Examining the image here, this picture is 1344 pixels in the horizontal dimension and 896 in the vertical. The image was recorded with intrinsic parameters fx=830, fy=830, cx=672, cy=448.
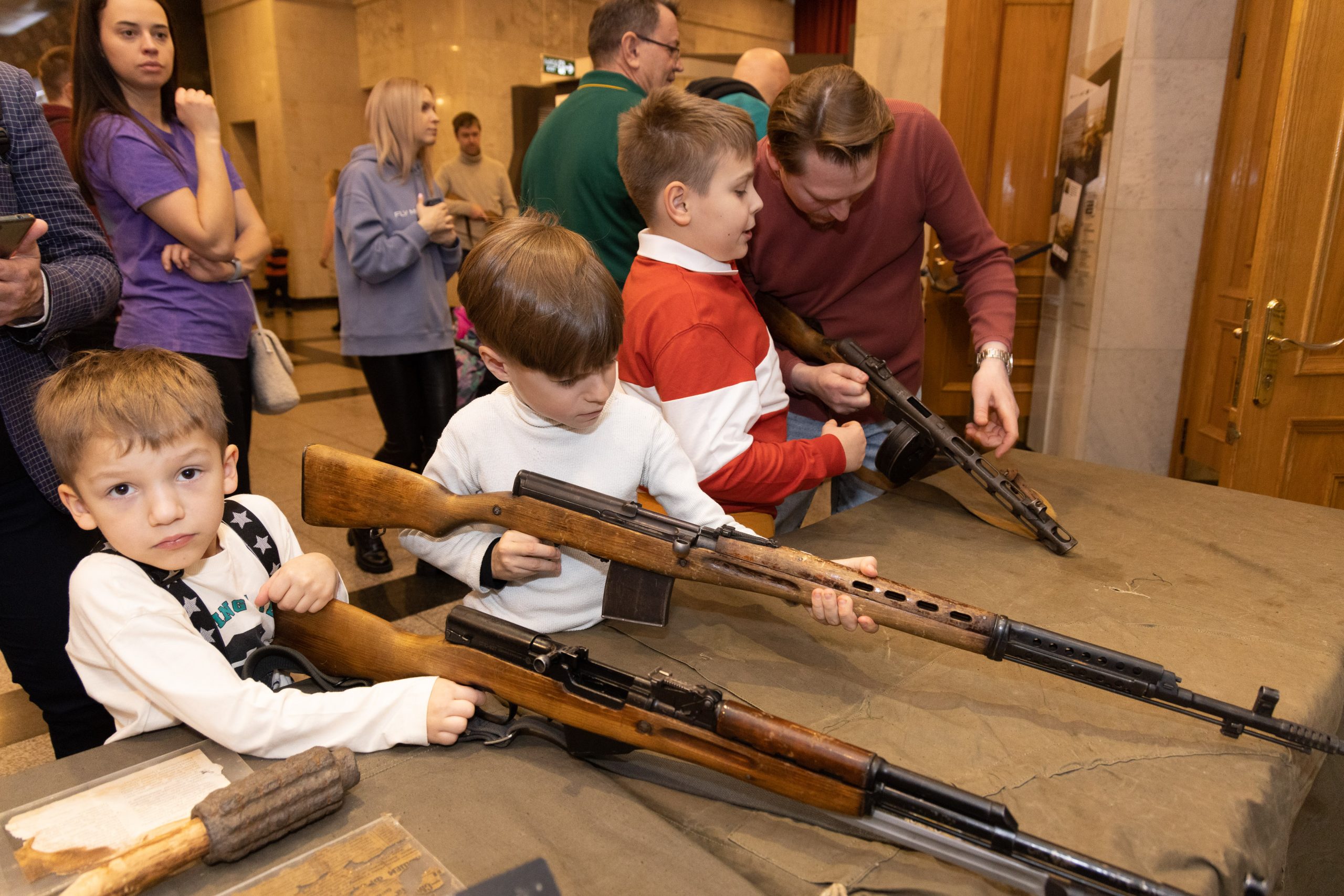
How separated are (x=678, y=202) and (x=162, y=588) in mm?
1218

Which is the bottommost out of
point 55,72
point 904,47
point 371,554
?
point 371,554

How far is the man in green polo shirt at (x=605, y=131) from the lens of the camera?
273 centimetres

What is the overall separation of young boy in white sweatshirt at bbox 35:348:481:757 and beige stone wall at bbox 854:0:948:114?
496 centimetres

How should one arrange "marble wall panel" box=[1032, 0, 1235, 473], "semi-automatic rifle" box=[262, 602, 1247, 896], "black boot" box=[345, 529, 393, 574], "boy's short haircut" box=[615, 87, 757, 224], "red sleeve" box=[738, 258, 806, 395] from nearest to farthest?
"semi-automatic rifle" box=[262, 602, 1247, 896] < "boy's short haircut" box=[615, 87, 757, 224] < "red sleeve" box=[738, 258, 806, 395] < "black boot" box=[345, 529, 393, 574] < "marble wall panel" box=[1032, 0, 1235, 473]

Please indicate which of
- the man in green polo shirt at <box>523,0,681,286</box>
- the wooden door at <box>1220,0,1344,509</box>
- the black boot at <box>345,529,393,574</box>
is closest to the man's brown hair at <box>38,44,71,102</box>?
the black boot at <box>345,529,393,574</box>

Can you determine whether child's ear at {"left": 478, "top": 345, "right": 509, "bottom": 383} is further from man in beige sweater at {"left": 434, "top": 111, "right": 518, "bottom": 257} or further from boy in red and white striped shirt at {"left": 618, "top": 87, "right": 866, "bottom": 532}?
man in beige sweater at {"left": 434, "top": 111, "right": 518, "bottom": 257}

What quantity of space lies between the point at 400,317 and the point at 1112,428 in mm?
3791

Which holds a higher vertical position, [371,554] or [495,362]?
[495,362]

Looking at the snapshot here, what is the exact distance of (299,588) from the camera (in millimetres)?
1357

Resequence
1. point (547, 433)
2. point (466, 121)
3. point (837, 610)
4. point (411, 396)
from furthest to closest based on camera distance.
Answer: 1. point (466, 121)
2. point (411, 396)
3. point (547, 433)
4. point (837, 610)

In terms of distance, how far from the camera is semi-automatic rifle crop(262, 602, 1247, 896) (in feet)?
3.05

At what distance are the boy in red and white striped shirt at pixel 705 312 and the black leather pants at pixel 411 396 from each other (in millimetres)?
2179

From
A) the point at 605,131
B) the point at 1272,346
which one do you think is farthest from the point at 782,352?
the point at 1272,346

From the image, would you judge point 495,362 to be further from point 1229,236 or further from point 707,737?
point 1229,236
